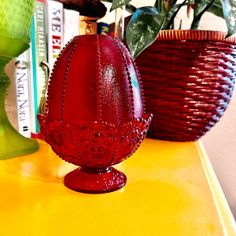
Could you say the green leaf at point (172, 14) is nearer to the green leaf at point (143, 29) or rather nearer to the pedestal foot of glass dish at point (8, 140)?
the green leaf at point (143, 29)

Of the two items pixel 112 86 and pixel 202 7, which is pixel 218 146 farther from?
pixel 112 86

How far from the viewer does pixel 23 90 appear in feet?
1.75

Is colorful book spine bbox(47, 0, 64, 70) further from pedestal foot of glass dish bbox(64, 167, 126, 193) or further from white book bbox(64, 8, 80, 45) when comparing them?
pedestal foot of glass dish bbox(64, 167, 126, 193)

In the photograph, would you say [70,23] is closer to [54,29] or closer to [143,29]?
Result: [54,29]

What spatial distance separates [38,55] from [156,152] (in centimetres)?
26

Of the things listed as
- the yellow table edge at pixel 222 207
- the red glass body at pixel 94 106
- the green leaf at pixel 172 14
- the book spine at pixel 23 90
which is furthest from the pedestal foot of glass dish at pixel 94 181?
the green leaf at pixel 172 14

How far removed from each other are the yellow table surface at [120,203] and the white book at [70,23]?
0.90ft

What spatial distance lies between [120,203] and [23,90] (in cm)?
29

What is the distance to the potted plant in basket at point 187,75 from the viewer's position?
1.79 feet

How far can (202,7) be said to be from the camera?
1.78 feet

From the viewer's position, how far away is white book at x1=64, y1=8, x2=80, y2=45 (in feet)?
2.05

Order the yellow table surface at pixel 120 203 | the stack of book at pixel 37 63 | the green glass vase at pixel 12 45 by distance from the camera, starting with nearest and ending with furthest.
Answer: the yellow table surface at pixel 120 203
the green glass vase at pixel 12 45
the stack of book at pixel 37 63

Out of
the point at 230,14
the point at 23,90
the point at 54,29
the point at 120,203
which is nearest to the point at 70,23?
the point at 54,29

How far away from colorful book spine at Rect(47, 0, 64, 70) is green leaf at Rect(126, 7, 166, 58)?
0.16m
